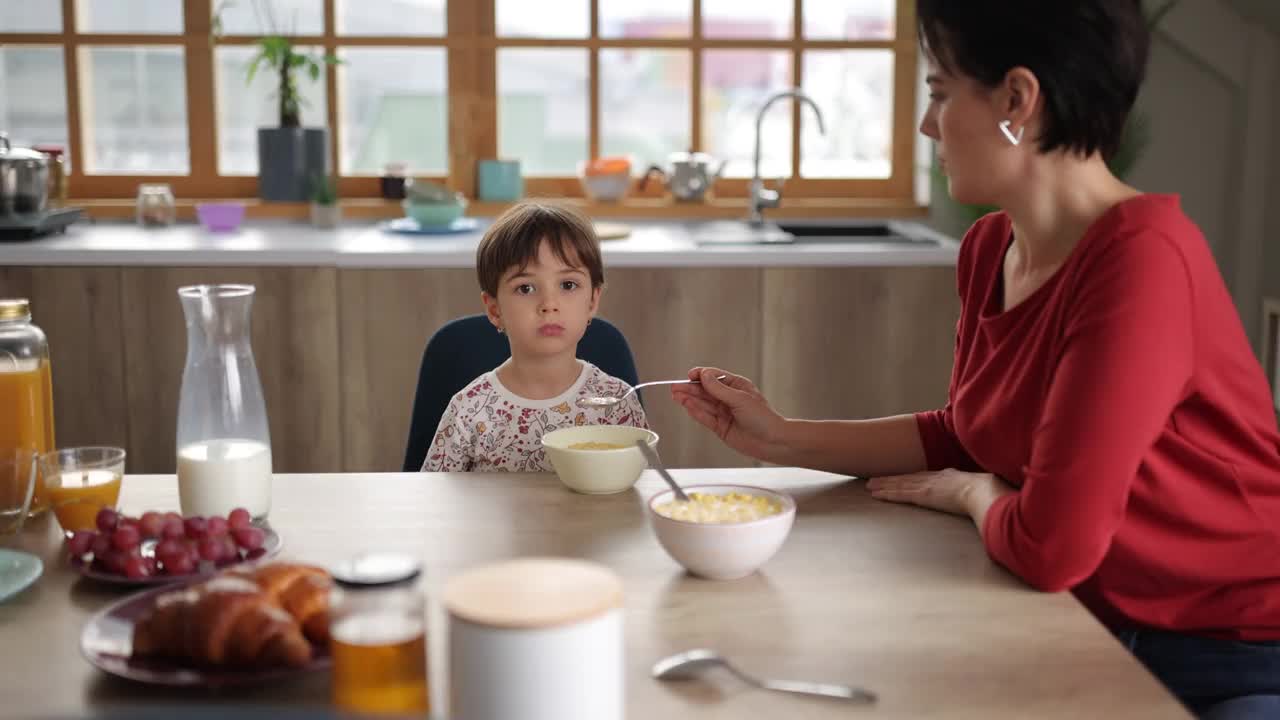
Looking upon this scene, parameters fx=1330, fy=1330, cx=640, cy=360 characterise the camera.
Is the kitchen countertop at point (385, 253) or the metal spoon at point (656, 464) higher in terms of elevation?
the kitchen countertop at point (385, 253)

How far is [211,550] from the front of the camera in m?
1.19

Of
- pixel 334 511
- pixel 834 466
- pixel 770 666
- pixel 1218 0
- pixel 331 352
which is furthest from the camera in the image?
pixel 1218 0

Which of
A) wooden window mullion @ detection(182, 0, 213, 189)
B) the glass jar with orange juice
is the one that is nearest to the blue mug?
→ wooden window mullion @ detection(182, 0, 213, 189)

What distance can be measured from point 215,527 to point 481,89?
2.71m

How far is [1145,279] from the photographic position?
1.21 m

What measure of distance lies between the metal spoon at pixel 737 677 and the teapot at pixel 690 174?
2.74 m

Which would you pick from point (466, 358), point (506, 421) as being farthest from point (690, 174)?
point (506, 421)

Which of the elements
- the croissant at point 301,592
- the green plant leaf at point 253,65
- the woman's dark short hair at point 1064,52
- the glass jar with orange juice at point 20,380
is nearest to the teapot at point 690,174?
the green plant leaf at point 253,65

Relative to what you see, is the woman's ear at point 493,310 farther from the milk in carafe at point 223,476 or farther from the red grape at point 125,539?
the red grape at point 125,539

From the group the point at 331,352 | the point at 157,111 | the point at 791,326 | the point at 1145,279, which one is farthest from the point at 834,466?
the point at 157,111

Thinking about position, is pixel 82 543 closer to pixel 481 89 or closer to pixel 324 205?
pixel 324 205

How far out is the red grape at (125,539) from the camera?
1.18 metres

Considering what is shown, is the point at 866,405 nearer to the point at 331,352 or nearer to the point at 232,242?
the point at 331,352

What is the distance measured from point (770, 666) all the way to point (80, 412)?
8.44ft
